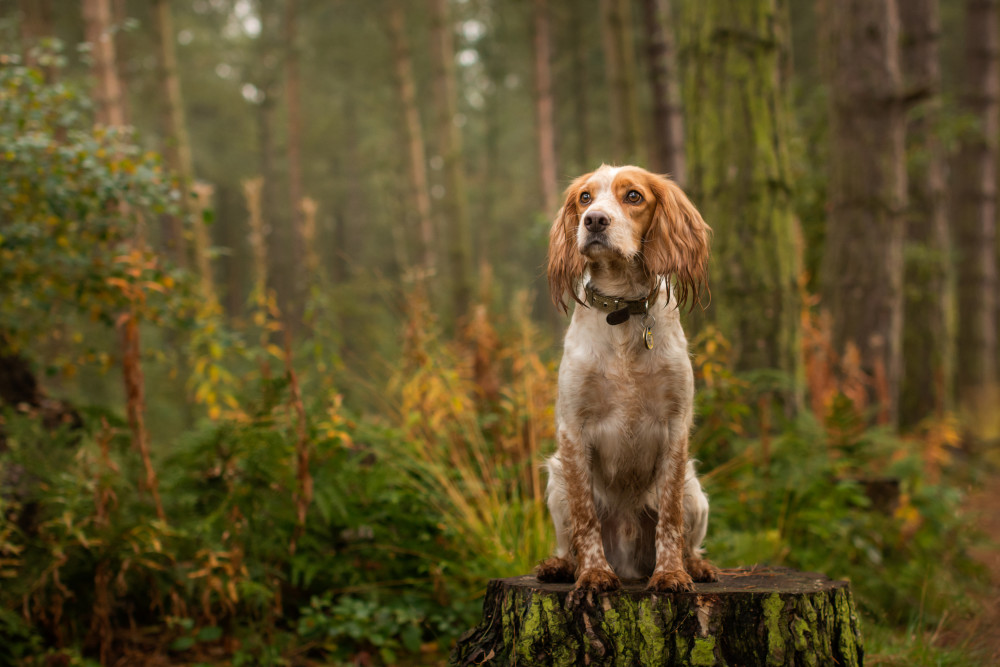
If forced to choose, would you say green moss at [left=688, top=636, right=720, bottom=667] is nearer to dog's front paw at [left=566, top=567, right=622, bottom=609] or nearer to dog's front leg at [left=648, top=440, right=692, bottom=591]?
dog's front leg at [left=648, top=440, right=692, bottom=591]

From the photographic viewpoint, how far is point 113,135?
15.4 ft

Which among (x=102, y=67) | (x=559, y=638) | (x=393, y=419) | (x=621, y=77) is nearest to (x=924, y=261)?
(x=621, y=77)

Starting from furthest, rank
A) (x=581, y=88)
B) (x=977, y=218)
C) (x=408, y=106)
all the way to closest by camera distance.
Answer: (x=581, y=88) → (x=408, y=106) → (x=977, y=218)

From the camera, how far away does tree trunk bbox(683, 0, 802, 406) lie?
5.03m

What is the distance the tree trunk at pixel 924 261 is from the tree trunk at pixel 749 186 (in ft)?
18.2

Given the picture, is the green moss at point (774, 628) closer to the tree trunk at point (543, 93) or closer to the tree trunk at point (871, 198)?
the tree trunk at point (871, 198)

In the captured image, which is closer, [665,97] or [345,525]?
[345,525]

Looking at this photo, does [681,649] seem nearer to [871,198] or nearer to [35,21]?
[871,198]

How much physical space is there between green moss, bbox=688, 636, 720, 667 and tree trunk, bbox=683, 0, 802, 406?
3030 millimetres

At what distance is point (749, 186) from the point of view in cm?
502

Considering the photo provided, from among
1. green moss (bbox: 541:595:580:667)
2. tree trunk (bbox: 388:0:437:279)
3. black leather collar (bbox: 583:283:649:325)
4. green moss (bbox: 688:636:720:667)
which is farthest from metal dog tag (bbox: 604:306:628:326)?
tree trunk (bbox: 388:0:437:279)

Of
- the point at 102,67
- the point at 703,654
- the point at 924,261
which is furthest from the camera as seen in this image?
the point at 924,261

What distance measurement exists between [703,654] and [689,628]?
9 cm

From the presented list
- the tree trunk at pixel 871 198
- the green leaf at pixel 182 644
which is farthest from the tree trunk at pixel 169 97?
the tree trunk at pixel 871 198
